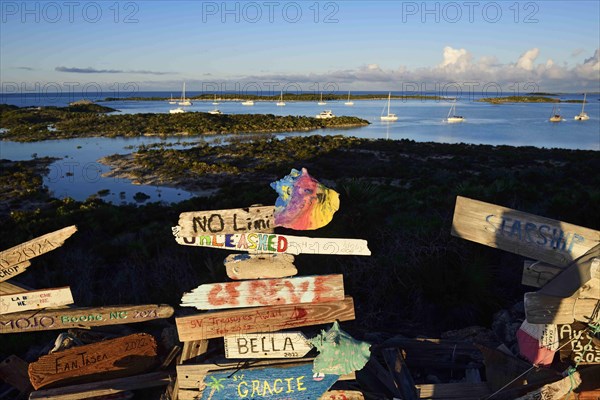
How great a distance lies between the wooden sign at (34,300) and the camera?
4750 millimetres

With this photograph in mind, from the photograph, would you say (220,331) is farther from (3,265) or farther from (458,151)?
(458,151)

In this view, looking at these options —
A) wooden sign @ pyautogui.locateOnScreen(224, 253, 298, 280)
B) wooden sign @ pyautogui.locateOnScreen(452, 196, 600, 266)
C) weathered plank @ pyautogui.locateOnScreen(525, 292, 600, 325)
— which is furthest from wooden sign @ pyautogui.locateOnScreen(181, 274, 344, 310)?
weathered plank @ pyautogui.locateOnScreen(525, 292, 600, 325)

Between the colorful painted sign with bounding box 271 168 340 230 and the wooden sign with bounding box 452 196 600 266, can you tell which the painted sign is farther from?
the wooden sign with bounding box 452 196 600 266

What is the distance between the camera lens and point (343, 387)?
13.7 feet

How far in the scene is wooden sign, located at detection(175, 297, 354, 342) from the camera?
4.23 metres

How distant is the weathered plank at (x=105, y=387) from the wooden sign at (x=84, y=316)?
0.59 m

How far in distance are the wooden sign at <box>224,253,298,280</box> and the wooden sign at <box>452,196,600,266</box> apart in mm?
1586

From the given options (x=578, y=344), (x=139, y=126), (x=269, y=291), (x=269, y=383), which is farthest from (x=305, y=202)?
(x=139, y=126)

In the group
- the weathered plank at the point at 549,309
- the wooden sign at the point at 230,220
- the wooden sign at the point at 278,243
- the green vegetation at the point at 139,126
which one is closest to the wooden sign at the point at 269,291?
the wooden sign at the point at 278,243

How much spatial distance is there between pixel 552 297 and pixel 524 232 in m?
0.62

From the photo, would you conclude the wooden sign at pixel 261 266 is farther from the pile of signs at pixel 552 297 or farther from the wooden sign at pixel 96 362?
the pile of signs at pixel 552 297

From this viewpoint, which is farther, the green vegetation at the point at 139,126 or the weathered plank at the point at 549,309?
the green vegetation at the point at 139,126

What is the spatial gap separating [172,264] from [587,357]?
6290mm

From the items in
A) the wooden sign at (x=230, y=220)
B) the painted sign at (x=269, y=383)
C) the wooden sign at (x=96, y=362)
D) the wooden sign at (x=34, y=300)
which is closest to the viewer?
the painted sign at (x=269, y=383)
